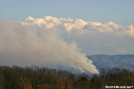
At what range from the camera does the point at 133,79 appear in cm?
6881

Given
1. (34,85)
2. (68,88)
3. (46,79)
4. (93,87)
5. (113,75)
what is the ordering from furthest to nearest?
(113,75)
(46,79)
(34,85)
(93,87)
(68,88)

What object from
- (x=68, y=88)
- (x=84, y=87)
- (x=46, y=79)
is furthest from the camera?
(x=46, y=79)

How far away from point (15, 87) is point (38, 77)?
15342 mm

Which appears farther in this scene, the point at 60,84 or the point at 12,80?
the point at 12,80

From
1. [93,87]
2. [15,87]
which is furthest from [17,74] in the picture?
[93,87]

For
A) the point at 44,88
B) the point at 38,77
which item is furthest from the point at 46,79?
the point at 44,88

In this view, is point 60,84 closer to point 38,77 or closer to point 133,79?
point 133,79

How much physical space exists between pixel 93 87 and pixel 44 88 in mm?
16089

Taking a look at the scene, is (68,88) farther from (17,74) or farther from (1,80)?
(17,74)

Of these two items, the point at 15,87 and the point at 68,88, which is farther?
the point at 15,87

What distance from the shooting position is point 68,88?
2549 inches

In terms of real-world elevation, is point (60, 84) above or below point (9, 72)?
below

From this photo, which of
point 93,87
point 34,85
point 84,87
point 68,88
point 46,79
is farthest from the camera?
point 46,79

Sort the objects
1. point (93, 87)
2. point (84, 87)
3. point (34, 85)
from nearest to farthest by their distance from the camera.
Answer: point (84, 87) < point (93, 87) < point (34, 85)
